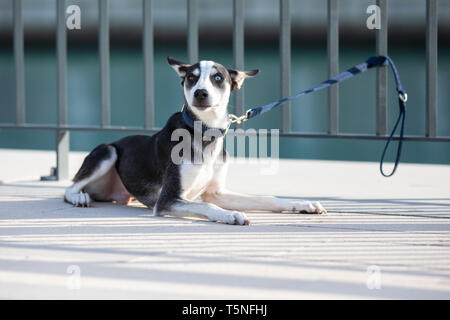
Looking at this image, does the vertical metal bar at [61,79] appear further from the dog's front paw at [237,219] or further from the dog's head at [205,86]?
the dog's front paw at [237,219]

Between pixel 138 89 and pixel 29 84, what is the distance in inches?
85.9

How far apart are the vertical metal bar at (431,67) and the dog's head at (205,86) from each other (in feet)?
3.94

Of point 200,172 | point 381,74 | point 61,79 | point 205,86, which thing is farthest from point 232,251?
point 61,79

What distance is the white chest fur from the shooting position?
3482 mm

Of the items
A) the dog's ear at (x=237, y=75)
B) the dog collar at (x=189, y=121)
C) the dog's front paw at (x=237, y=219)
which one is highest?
the dog's ear at (x=237, y=75)

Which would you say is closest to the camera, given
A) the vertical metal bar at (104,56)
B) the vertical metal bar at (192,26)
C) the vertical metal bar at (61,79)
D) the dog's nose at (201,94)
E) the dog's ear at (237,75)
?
the dog's nose at (201,94)

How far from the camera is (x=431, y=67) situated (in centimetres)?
395

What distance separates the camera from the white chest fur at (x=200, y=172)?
11.4 ft

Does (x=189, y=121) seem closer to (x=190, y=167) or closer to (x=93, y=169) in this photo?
(x=190, y=167)

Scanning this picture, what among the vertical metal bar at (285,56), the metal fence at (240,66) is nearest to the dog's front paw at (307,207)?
the metal fence at (240,66)

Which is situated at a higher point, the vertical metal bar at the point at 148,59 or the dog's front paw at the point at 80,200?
the vertical metal bar at the point at 148,59

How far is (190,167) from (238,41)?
1273mm

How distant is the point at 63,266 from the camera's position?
7.66 ft
